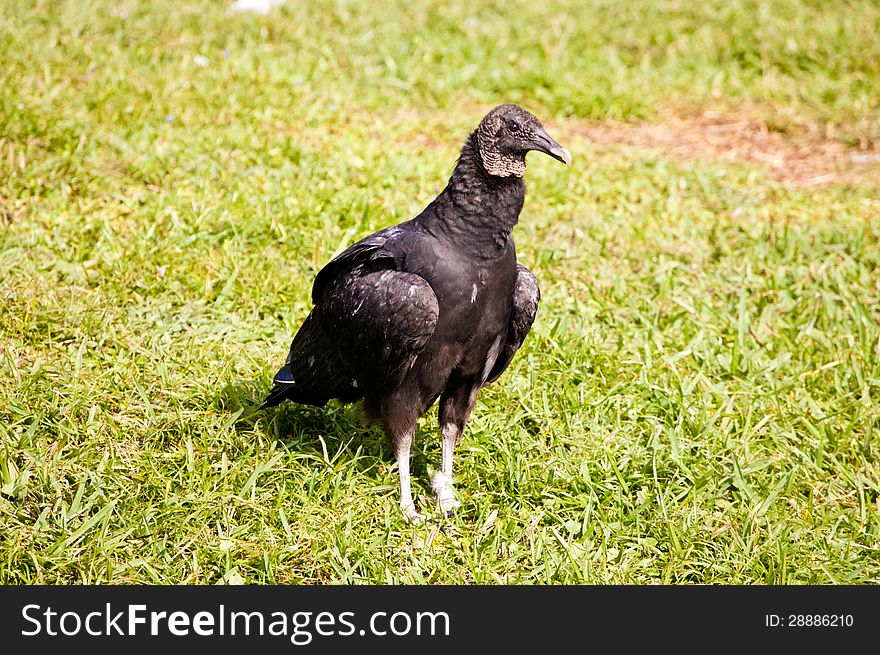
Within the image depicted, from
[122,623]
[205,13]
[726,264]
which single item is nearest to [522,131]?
[122,623]

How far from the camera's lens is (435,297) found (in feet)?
11.4

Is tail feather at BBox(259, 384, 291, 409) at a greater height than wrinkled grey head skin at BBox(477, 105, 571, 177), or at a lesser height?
lesser

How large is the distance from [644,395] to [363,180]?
235 centimetres

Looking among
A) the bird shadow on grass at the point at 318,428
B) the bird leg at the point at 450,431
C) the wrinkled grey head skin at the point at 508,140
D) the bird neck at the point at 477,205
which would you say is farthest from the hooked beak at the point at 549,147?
the bird shadow on grass at the point at 318,428

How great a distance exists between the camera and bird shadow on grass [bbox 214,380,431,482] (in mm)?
4074

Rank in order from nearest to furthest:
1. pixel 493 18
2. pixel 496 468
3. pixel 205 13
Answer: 1. pixel 496 468
2. pixel 205 13
3. pixel 493 18

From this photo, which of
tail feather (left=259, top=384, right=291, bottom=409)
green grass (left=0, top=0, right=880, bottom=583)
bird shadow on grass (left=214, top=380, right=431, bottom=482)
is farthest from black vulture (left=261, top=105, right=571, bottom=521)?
green grass (left=0, top=0, right=880, bottom=583)

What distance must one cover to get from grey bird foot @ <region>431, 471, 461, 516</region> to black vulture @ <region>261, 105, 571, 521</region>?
0.14m

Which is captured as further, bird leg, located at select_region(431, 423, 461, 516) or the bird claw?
bird leg, located at select_region(431, 423, 461, 516)

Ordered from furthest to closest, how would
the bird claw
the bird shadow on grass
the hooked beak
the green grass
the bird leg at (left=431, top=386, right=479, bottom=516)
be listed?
the bird shadow on grass
the bird leg at (left=431, top=386, right=479, bottom=516)
the bird claw
the green grass
the hooked beak

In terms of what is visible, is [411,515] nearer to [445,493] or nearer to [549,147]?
[445,493]

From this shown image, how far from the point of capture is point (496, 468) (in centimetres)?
414

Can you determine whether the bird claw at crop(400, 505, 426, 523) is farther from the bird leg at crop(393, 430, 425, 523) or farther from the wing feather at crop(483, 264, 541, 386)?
the wing feather at crop(483, 264, 541, 386)

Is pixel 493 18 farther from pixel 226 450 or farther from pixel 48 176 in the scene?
pixel 226 450
